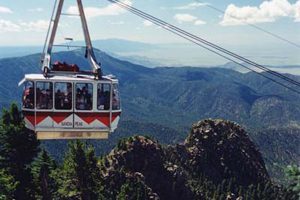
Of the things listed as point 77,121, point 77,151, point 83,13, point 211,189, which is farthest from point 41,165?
point 211,189

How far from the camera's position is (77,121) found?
121 ft

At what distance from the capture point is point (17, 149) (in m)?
67.8

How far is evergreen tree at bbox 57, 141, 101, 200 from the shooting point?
74.8 m

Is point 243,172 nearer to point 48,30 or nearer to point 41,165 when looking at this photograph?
point 41,165

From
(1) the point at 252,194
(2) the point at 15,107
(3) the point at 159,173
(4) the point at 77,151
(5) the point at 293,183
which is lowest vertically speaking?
(1) the point at 252,194

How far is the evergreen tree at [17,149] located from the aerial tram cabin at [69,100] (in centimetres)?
2974

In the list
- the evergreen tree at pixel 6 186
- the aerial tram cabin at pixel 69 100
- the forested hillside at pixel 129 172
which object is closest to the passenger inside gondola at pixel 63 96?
the aerial tram cabin at pixel 69 100

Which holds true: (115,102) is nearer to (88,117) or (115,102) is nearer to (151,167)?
(88,117)

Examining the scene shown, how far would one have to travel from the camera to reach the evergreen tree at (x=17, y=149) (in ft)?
218

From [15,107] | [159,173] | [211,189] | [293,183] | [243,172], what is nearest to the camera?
[293,183]

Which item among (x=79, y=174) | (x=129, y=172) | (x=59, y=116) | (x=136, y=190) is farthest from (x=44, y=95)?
(x=129, y=172)

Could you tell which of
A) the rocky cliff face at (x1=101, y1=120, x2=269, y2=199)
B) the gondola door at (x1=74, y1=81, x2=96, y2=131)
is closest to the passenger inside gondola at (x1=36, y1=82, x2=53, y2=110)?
the gondola door at (x1=74, y1=81, x2=96, y2=131)

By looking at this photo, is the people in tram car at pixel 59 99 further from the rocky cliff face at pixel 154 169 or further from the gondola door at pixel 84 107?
the rocky cliff face at pixel 154 169

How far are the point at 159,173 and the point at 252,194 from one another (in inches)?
1911
